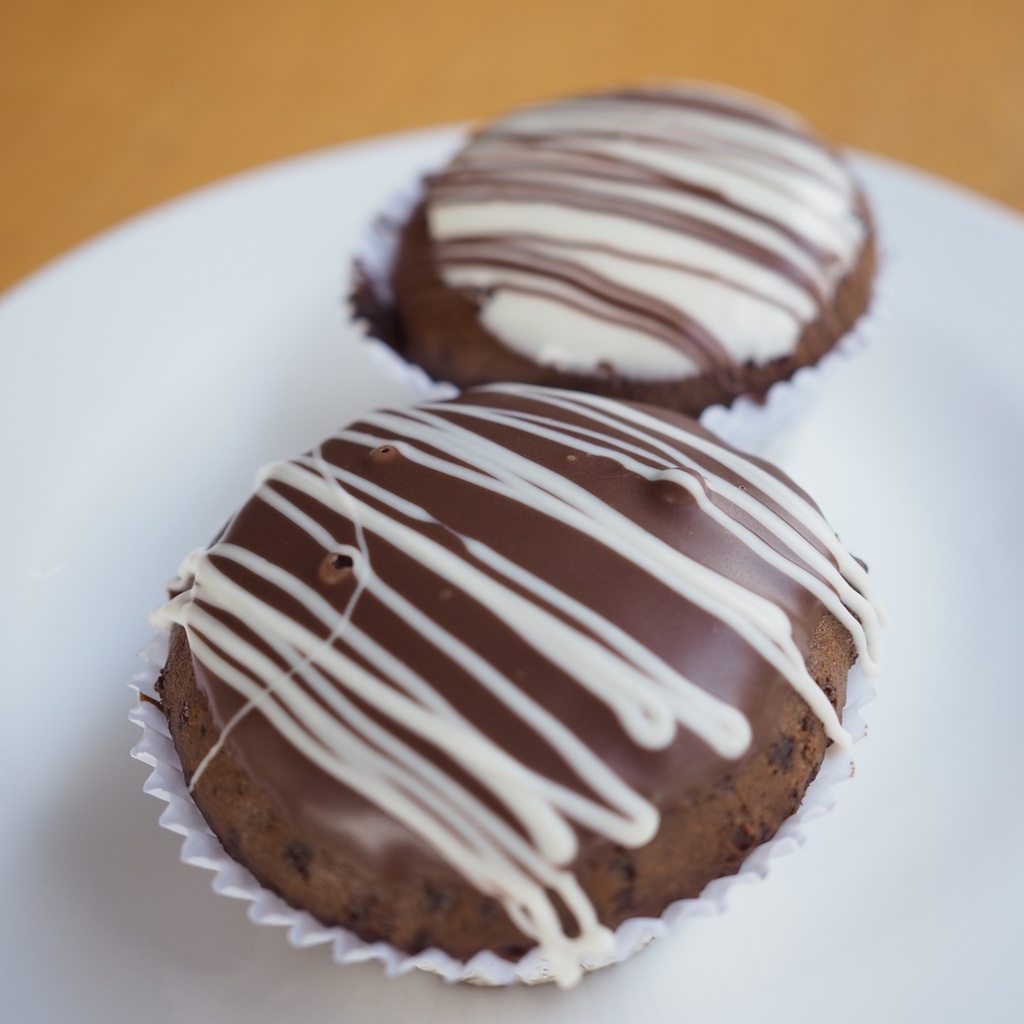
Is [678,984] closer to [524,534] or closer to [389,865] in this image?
[389,865]

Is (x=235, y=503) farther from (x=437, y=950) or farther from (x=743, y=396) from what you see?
(x=437, y=950)

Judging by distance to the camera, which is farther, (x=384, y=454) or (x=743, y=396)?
(x=743, y=396)

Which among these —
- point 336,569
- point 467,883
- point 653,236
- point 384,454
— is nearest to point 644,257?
point 653,236

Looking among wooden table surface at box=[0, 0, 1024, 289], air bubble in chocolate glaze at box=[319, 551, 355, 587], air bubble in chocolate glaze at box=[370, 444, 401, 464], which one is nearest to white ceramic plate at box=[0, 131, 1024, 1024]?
wooden table surface at box=[0, 0, 1024, 289]

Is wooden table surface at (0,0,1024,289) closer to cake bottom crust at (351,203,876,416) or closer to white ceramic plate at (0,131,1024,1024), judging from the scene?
white ceramic plate at (0,131,1024,1024)

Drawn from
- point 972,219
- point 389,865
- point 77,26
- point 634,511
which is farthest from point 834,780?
point 77,26

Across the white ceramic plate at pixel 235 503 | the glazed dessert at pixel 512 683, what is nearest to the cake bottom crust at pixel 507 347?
the white ceramic plate at pixel 235 503

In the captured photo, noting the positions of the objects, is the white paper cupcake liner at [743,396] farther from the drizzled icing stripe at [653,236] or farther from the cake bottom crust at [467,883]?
the cake bottom crust at [467,883]
